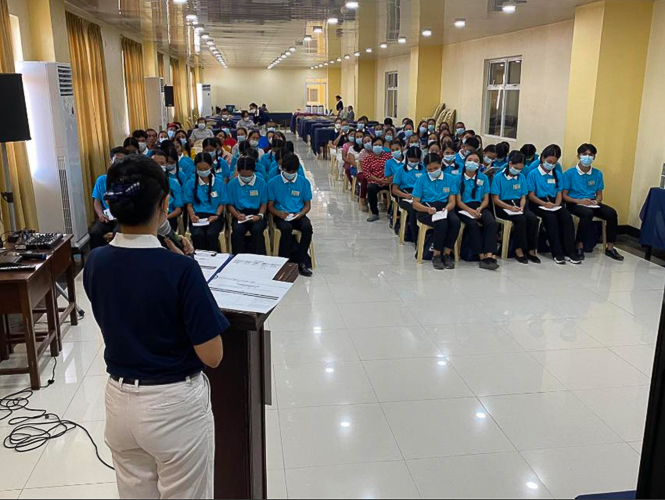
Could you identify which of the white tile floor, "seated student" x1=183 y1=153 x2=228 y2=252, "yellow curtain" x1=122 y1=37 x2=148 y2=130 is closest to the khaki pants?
the white tile floor

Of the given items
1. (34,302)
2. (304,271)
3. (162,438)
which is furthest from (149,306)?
(304,271)

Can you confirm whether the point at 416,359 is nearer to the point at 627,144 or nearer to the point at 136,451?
the point at 136,451

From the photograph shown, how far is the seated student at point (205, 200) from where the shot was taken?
19.8 feet

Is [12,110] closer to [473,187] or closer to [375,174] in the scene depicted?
[473,187]

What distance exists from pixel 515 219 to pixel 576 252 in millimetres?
829

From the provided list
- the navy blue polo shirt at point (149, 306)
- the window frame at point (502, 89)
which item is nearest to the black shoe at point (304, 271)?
the navy blue polo shirt at point (149, 306)

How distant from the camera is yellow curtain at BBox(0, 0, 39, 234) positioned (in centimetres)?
525

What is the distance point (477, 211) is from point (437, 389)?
10.4ft

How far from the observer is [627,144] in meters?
7.24

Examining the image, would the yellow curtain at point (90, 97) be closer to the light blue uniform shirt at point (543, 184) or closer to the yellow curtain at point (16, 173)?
the yellow curtain at point (16, 173)

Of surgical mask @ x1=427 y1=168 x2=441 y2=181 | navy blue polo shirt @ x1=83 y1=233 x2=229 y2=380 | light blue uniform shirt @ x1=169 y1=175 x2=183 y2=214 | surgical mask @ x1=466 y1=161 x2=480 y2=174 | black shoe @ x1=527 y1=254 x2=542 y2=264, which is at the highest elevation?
navy blue polo shirt @ x1=83 y1=233 x2=229 y2=380

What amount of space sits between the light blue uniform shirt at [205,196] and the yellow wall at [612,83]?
4.51 metres

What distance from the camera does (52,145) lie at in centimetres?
592

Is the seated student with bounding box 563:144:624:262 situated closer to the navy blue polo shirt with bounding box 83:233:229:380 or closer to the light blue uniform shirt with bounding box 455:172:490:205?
the light blue uniform shirt with bounding box 455:172:490:205
